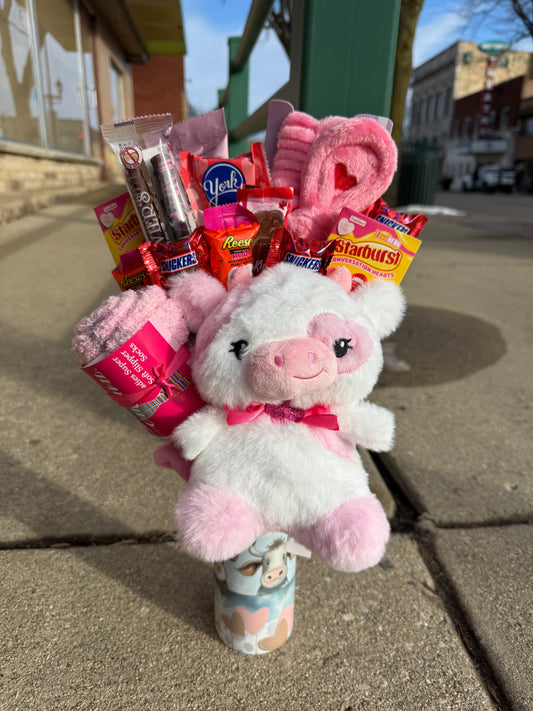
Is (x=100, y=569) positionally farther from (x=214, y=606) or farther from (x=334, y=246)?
(x=334, y=246)

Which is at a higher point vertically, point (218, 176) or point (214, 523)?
point (218, 176)

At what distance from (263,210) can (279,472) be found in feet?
1.87

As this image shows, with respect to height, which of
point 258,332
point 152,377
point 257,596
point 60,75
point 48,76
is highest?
point 60,75

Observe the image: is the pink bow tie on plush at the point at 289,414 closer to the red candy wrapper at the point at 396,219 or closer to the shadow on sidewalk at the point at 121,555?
the red candy wrapper at the point at 396,219

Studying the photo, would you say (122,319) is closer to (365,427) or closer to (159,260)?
(159,260)

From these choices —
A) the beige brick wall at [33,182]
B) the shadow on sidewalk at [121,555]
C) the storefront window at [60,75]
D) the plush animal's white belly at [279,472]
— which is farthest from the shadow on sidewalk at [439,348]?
the storefront window at [60,75]

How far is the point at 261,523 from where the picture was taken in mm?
943

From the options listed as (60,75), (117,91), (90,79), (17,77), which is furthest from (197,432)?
(117,91)

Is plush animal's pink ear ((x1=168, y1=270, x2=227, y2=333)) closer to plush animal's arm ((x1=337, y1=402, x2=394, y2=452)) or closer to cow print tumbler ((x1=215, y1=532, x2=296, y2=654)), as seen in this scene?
plush animal's arm ((x1=337, y1=402, x2=394, y2=452))

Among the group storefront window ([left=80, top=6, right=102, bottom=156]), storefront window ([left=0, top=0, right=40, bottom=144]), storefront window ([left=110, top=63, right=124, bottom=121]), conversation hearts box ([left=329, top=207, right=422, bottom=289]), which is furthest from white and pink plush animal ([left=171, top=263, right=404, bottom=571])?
storefront window ([left=110, top=63, right=124, bottom=121])

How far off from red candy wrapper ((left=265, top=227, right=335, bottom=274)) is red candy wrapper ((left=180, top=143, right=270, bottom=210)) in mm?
179

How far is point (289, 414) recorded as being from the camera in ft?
3.26

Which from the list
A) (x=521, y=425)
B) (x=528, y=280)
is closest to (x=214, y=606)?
(x=521, y=425)

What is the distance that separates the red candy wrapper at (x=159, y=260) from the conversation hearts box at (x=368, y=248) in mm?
313
